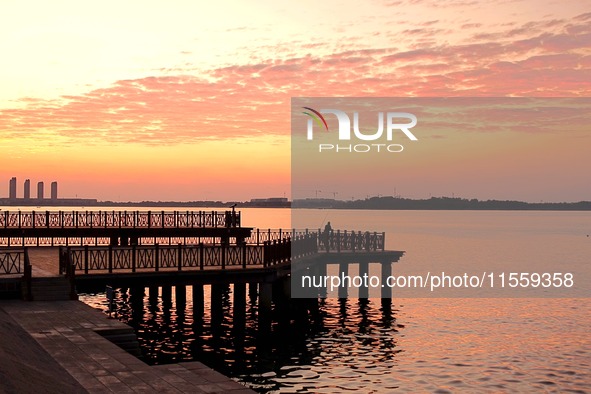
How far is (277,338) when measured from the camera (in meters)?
35.6

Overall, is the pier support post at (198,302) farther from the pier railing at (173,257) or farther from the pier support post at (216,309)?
the pier railing at (173,257)

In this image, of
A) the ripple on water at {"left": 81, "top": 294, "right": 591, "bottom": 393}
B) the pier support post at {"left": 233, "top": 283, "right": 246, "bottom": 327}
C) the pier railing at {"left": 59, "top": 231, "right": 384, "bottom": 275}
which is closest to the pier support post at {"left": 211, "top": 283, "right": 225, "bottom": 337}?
the ripple on water at {"left": 81, "top": 294, "right": 591, "bottom": 393}

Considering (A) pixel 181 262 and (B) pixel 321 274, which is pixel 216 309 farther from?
(B) pixel 321 274

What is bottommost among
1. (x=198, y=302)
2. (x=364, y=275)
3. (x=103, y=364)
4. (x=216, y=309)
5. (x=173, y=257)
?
(x=216, y=309)

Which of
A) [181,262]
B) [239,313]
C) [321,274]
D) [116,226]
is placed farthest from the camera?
[321,274]

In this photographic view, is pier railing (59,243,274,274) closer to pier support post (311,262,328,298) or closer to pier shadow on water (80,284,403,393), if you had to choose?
pier shadow on water (80,284,403,393)

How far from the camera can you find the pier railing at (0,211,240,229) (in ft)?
155

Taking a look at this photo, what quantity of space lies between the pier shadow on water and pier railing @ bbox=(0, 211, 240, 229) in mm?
5092

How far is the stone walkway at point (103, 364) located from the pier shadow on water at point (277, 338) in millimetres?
7743

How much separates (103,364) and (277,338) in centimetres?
1990

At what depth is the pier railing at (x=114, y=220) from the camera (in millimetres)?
47312

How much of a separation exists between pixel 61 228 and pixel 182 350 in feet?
62.4

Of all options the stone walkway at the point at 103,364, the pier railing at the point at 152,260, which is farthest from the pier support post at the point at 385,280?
the stone walkway at the point at 103,364

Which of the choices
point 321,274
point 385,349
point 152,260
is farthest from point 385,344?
point 321,274
